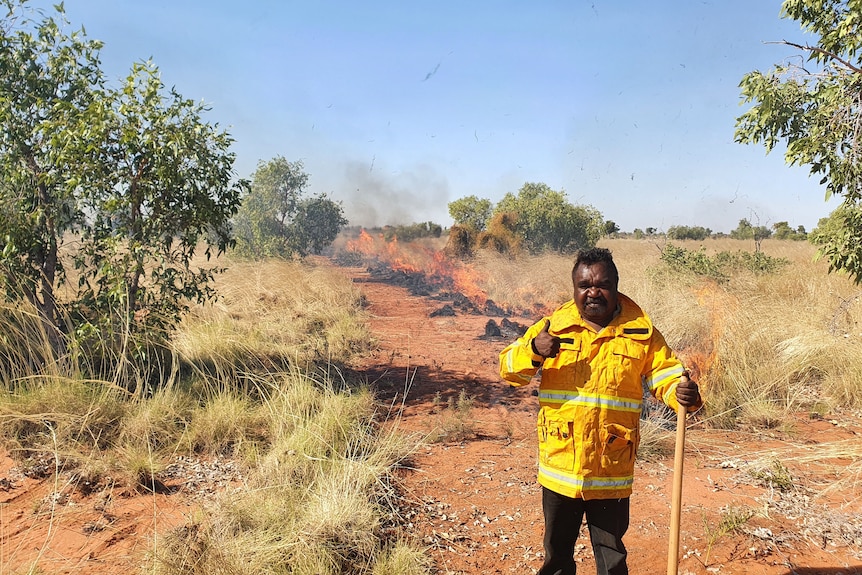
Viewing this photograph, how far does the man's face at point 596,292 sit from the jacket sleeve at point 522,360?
207 mm

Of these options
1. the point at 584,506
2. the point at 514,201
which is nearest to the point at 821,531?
the point at 584,506

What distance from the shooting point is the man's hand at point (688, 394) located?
2.11 metres

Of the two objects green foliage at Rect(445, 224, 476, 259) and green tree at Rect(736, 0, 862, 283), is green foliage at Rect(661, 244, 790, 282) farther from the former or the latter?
green foliage at Rect(445, 224, 476, 259)

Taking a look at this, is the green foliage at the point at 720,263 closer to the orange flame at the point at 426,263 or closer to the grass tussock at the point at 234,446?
the orange flame at the point at 426,263

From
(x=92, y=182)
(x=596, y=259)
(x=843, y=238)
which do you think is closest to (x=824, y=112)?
(x=843, y=238)

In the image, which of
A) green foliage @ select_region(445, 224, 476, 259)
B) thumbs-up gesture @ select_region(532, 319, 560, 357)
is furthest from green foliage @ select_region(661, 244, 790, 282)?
thumbs-up gesture @ select_region(532, 319, 560, 357)

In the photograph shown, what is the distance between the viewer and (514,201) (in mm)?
23234

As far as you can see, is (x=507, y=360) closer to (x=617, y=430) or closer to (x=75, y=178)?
(x=617, y=430)

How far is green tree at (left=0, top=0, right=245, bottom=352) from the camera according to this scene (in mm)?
5035

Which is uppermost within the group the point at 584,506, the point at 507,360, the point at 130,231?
the point at 130,231

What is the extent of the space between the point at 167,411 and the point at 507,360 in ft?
11.9

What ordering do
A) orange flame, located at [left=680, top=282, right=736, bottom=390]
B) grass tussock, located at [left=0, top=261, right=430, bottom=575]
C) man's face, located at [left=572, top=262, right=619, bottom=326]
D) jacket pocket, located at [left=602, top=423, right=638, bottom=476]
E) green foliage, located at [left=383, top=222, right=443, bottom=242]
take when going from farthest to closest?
green foliage, located at [left=383, top=222, right=443, bottom=242], orange flame, located at [left=680, top=282, right=736, bottom=390], grass tussock, located at [left=0, top=261, right=430, bottom=575], man's face, located at [left=572, top=262, right=619, bottom=326], jacket pocket, located at [left=602, top=423, right=638, bottom=476]

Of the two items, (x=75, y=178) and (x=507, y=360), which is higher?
(x=75, y=178)

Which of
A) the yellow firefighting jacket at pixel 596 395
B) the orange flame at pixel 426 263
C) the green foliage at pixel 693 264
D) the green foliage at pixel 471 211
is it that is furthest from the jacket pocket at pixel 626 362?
the green foliage at pixel 471 211
